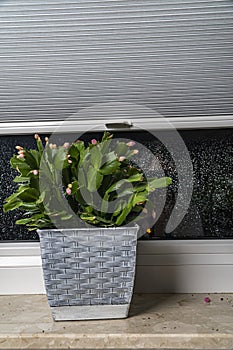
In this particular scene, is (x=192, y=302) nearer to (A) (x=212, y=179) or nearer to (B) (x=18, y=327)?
(A) (x=212, y=179)

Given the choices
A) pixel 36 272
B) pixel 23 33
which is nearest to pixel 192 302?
pixel 36 272

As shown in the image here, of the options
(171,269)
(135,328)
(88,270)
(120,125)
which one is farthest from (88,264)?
(120,125)

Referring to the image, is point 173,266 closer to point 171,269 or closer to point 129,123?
point 171,269

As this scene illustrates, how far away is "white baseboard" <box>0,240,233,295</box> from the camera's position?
5.09ft

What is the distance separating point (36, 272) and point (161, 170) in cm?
48

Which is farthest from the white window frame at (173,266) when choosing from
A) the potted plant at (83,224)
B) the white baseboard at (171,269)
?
the potted plant at (83,224)

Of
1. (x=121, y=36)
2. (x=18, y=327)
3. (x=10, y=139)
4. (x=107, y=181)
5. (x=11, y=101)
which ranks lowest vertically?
Answer: (x=18, y=327)

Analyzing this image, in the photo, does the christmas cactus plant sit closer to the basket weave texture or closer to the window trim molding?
the basket weave texture

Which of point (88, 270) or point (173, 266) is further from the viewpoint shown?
point (173, 266)

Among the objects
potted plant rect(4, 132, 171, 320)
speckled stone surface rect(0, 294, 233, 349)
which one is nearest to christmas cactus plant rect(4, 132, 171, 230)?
potted plant rect(4, 132, 171, 320)

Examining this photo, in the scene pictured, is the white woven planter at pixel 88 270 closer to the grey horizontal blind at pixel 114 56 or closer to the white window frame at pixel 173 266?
the white window frame at pixel 173 266

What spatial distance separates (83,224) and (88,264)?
102mm

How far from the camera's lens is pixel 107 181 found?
1.36 m

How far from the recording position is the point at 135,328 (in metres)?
1.25
